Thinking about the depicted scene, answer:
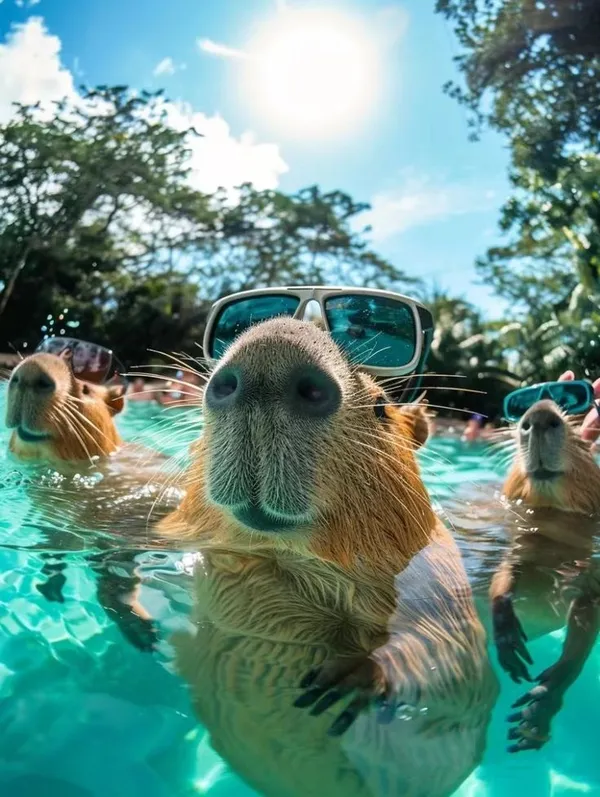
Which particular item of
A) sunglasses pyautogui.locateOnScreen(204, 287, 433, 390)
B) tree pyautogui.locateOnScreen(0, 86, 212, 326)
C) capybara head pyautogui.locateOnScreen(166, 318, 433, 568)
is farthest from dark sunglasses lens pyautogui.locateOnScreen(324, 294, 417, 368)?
tree pyautogui.locateOnScreen(0, 86, 212, 326)

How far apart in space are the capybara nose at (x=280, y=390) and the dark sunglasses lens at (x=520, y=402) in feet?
6.10

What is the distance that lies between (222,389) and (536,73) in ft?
13.9

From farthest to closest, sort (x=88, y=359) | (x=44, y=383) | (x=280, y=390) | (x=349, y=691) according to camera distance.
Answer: (x=88, y=359)
(x=44, y=383)
(x=349, y=691)
(x=280, y=390)

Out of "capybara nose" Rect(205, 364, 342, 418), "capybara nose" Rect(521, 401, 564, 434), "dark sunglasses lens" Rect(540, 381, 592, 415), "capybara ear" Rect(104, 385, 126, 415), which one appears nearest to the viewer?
"capybara nose" Rect(205, 364, 342, 418)

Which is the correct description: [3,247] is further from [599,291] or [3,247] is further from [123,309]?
[599,291]

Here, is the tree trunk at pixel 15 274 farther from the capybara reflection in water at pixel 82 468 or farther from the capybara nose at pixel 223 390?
the capybara nose at pixel 223 390

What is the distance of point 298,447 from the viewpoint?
4.97 ft

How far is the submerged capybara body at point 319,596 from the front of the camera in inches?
60.1

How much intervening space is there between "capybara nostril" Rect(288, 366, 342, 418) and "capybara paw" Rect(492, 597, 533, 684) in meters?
1.16

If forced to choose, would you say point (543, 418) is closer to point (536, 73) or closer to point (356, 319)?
point (356, 319)

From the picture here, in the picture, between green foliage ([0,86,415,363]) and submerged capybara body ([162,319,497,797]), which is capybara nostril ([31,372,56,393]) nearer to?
green foliage ([0,86,415,363])

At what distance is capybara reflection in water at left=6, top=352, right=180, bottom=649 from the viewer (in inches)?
88.4

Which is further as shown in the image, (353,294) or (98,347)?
(98,347)

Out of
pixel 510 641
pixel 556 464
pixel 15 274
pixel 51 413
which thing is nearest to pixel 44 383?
pixel 51 413
